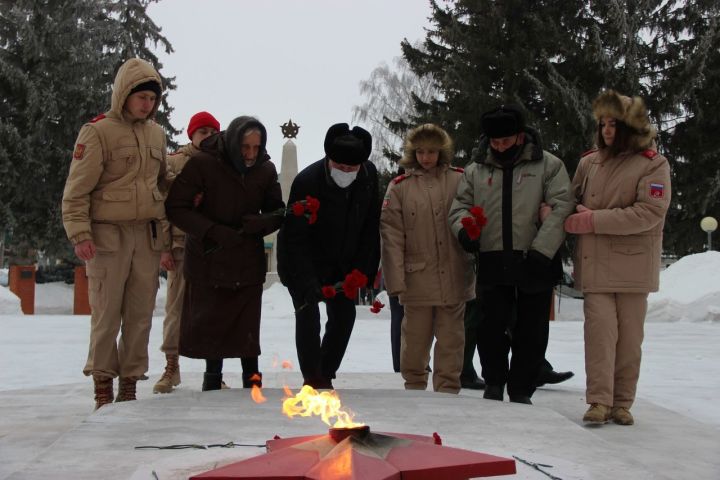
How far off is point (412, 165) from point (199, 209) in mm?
1422

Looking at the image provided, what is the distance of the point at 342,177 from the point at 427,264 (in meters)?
0.78

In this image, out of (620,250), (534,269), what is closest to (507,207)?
(534,269)

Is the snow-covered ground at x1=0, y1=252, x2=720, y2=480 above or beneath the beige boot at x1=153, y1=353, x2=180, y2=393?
beneath

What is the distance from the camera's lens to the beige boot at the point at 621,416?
15.3ft

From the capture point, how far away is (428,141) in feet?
17.5

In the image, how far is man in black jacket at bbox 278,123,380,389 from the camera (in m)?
5.10

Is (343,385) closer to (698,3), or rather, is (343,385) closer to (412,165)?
(412,165)

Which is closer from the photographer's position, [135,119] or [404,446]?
[404,446]

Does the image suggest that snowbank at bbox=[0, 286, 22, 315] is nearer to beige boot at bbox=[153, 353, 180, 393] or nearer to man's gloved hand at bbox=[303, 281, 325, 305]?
beige boot at bbox=[153, 353, 180, 393]

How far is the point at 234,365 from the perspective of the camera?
7566 mm

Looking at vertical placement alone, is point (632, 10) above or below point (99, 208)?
above

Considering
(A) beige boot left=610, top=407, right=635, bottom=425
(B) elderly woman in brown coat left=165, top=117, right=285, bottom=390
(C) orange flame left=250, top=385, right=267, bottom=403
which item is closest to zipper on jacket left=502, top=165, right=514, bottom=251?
A: (A) beige boot left=610, top=407, right=635, bottom=425

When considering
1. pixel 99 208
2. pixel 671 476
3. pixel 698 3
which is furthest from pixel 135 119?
pixel 698 3

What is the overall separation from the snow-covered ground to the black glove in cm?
93
